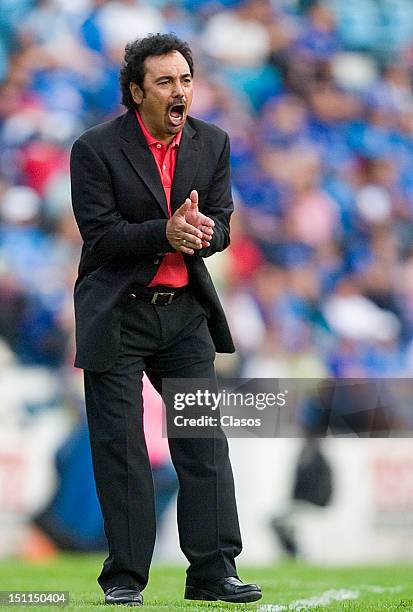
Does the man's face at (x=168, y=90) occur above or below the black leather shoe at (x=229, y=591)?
above

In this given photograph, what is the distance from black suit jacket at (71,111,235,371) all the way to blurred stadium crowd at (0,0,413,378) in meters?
3.39

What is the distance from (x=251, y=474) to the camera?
745 centimetres

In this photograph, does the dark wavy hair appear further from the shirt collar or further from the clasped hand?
the clasped hand

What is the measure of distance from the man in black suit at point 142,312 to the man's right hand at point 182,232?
0.06 metres

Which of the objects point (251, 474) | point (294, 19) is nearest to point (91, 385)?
point (251, 474)

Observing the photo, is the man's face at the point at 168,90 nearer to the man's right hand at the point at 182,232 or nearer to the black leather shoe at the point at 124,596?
the man's right hand at the point at 182,232

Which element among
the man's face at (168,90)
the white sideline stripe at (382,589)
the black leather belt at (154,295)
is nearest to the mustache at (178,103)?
the man's face at (168,90)

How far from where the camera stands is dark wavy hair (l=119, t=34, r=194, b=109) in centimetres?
423

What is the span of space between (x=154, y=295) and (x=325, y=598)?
133cm

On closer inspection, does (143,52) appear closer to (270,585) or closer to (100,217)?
(100,217)

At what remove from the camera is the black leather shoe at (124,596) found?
13.1 feet

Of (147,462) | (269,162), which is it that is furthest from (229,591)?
(269,162)

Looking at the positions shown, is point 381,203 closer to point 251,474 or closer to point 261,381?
point 261,381

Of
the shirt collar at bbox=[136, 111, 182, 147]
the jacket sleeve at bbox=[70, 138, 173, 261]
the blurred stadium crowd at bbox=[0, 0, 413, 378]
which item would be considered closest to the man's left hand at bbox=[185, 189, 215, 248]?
the jacket sleeve at bbox=[70, 138, 173, 261]
